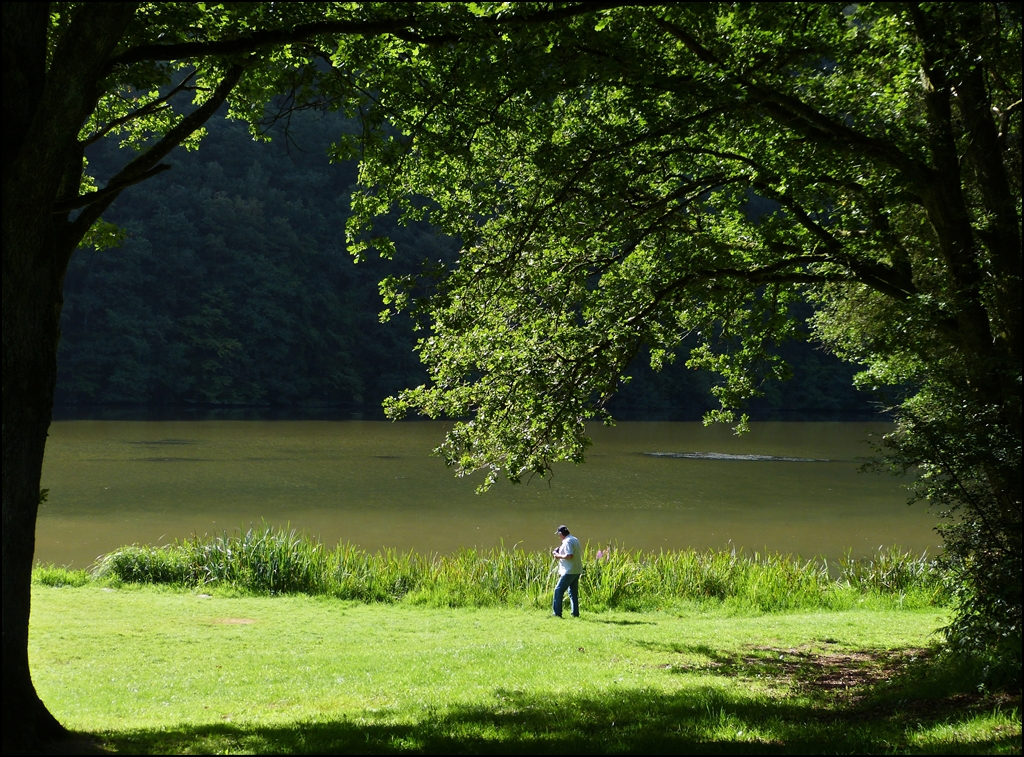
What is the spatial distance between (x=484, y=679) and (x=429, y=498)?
17780mm

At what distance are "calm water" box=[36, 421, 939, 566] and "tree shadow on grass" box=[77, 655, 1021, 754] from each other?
12599mm

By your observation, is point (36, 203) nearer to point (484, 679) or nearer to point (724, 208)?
point (484, 679)

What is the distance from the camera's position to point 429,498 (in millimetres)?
26703

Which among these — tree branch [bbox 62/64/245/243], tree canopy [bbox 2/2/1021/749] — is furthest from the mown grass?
tree branch [bbox 62/64/245/243]

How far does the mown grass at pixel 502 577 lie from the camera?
51.0 feet

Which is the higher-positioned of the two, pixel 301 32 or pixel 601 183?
pixel 301 32

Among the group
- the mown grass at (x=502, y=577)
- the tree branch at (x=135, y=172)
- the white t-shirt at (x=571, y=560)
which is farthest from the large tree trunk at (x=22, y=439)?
the mown grass at (x=502, y=577)

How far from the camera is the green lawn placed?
6.05 m

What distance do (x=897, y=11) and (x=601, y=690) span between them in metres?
6.63

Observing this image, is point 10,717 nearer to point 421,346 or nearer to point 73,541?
point 421,346

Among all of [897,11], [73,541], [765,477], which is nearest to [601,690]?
[897,11]

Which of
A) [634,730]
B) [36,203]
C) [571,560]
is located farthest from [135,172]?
[571,560]

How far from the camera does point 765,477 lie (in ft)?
111

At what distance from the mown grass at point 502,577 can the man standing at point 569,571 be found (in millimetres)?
1338
